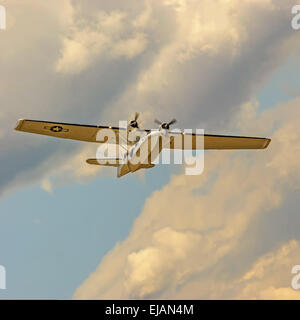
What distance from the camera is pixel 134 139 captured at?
126ft

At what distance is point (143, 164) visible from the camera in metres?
38.8

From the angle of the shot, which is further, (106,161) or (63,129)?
(106,161)

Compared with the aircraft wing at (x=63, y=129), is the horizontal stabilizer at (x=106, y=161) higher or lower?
lower

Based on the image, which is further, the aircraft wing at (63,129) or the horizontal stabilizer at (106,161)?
the horizontal stabilizer at (106,161)

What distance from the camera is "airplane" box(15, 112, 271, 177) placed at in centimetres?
3472

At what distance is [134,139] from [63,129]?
5.68 meters

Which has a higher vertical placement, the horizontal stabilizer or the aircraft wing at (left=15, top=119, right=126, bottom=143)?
the aircraft wing at (left=15, top=119, right=126, bottom=143)

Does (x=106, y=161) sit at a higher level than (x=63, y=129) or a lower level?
lower

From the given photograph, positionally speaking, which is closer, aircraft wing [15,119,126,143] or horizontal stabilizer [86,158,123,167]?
aircraft wing [15,119,126,143]

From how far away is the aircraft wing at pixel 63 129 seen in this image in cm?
3713
